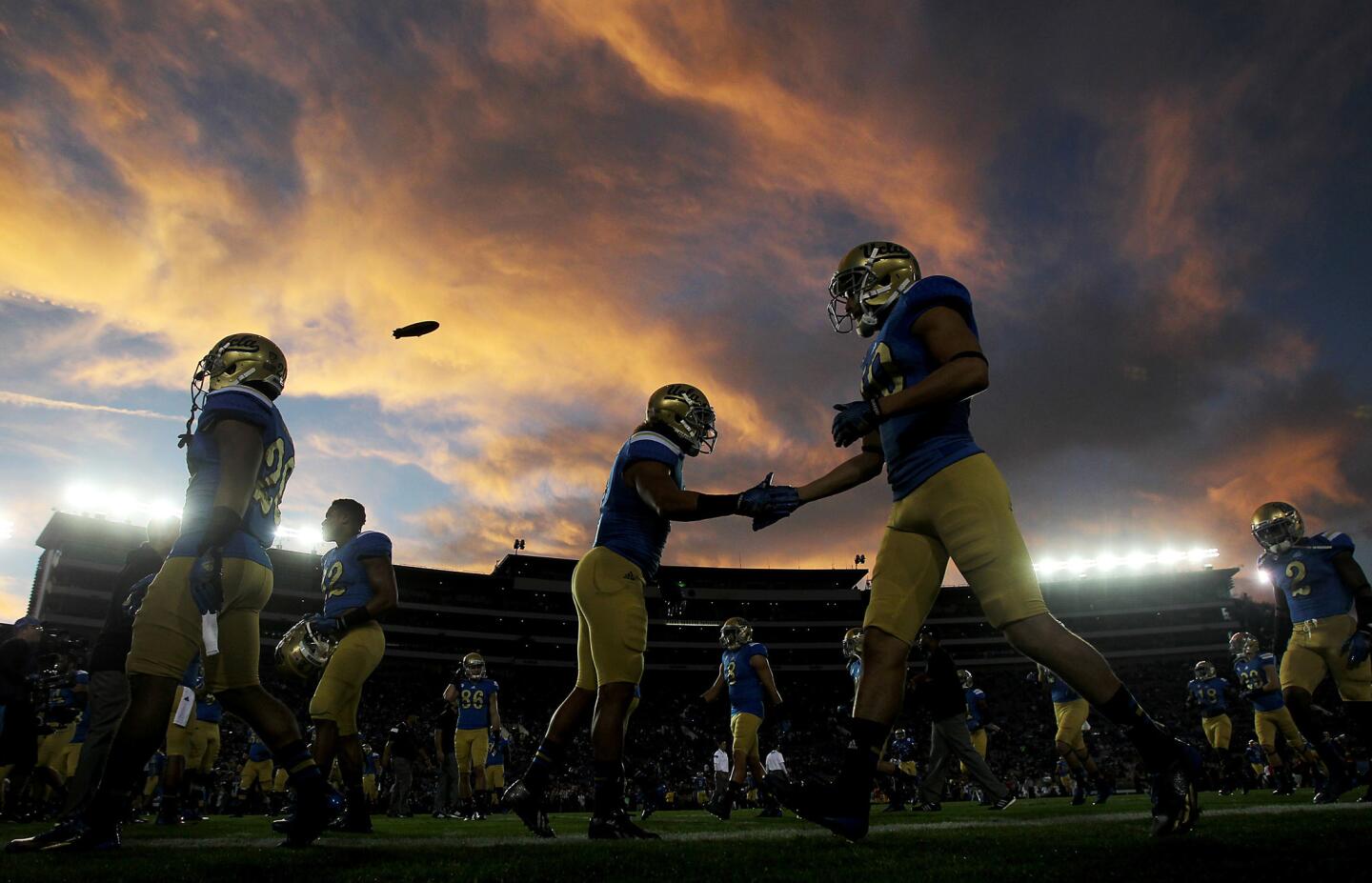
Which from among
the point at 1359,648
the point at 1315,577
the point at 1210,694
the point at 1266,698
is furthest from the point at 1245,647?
the point at 1359,648

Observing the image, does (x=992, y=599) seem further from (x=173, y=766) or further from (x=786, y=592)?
(x=786, y=592)

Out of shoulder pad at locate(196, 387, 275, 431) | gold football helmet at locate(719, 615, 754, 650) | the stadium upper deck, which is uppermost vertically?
the stadium upper deck

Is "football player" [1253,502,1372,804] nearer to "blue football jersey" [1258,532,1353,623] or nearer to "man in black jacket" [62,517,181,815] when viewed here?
"blue football jersey" [1258,532,1353,623]

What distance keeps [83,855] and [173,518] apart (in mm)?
3877

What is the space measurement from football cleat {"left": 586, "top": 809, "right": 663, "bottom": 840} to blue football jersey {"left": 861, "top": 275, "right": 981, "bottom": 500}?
2685 millimetres

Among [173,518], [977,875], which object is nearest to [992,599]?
[977,875]

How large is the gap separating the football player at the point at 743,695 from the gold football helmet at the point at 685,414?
5060 mm

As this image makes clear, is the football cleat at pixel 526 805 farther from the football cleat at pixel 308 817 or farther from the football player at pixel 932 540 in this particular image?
the football player at pixel 932 540

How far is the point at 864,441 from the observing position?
4730 millimetres

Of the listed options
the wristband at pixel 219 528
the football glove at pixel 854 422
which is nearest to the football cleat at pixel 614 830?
the wristband at pixel 219 528

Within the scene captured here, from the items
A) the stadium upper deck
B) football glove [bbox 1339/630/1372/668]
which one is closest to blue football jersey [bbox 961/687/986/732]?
football glove [bbox 1339/630/1372/668]

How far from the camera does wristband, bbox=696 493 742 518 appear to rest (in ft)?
14.2

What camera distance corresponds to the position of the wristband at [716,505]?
4.34 metres

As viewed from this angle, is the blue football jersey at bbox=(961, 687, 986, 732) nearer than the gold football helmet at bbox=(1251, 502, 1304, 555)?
No
